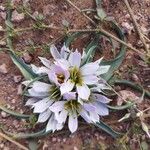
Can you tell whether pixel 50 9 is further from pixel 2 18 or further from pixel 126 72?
pixel 126 72

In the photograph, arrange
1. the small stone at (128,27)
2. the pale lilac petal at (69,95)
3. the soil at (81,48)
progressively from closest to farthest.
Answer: the pale lilac petal at (69,95), the soil at (81,48), the small stone at (128,27)

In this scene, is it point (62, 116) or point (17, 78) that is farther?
point (17, 78)

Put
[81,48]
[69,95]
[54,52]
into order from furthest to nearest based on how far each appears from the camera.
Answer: [81,48] < [54,52] < [69,95]

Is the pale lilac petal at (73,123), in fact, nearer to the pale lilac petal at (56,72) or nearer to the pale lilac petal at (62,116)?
the pale lilac petal at (62,116)

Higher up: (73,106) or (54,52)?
(54,52)

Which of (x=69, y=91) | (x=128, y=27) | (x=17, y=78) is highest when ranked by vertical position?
(x=128, y=27)

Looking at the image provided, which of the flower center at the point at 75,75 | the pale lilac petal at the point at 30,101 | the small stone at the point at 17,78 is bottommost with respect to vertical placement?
the pale lilac petal at the point at 30,101

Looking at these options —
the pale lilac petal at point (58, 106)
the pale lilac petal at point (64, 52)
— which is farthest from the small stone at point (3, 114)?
the pale lilac petal at point (64, 52)

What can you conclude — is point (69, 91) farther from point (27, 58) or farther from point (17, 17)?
point (17, 17)

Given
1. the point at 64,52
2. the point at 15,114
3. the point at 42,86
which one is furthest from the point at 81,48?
the point at 15,114
